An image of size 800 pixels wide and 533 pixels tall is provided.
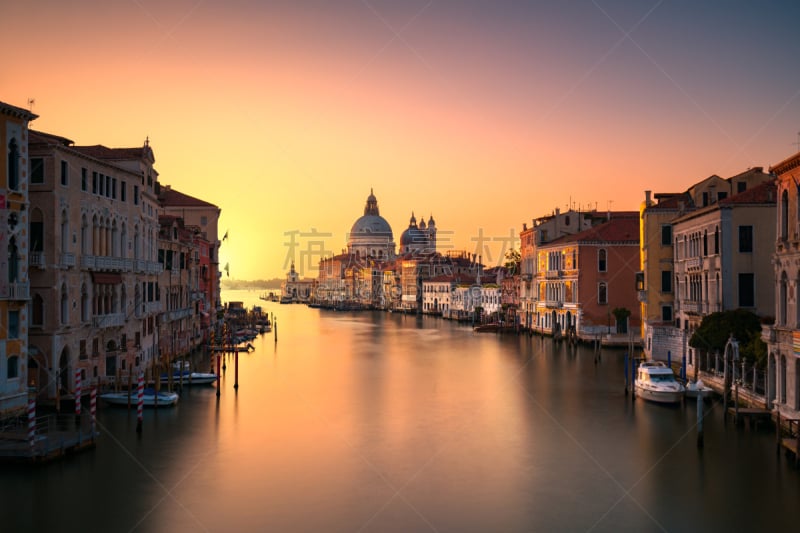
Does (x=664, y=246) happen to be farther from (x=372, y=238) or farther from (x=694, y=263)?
(x=372, y=238)

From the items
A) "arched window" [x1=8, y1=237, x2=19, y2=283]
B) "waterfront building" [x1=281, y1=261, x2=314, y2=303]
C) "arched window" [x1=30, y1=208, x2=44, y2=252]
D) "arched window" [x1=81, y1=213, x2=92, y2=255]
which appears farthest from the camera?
"waterfront building" [x1=281, y1=261, x2=314, y2=303]

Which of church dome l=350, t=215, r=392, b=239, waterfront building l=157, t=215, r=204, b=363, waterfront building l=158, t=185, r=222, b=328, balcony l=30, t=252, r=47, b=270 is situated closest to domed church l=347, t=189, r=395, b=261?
church dome l=350, t=215, r=392, b=239

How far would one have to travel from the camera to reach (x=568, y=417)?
20.3m

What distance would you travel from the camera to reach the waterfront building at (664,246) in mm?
28594

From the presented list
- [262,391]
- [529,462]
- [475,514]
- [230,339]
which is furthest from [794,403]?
[230,339]

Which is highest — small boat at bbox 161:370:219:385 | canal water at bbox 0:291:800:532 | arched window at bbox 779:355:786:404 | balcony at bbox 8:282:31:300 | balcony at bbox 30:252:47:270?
balcony at bbox 30:252:47:270

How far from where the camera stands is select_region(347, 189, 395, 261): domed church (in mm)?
146500

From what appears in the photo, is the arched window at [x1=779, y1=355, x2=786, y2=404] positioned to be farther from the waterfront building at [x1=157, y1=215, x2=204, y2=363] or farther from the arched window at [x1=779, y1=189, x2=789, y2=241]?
the waterfront building at [x1=157, y1=215, x2=204, y2=363]

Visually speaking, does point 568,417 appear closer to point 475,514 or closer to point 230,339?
point 475,514

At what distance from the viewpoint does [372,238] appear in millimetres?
148125

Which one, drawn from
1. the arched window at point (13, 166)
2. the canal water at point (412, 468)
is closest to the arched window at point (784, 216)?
the canal water at point (412, 468)

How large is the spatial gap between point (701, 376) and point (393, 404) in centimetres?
862

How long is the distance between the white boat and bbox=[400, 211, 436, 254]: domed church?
10997cm

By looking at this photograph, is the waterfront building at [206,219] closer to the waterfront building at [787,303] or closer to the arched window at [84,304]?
the arched window at [84,304]
